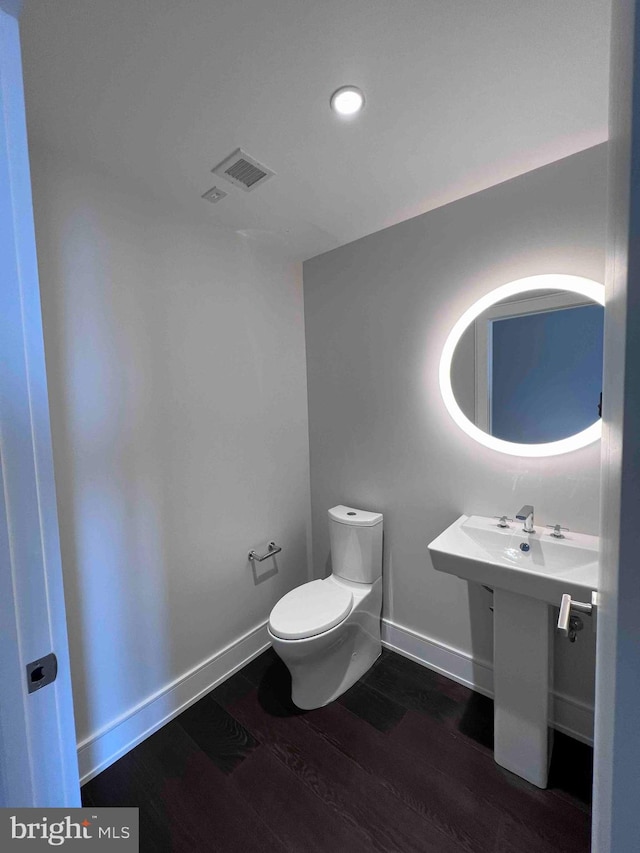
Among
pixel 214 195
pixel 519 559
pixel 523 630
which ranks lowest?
pixel 523 630

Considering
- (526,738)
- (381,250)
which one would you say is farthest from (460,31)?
(526,738)

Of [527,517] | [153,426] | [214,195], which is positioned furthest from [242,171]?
[527,517]

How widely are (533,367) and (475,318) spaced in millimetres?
339

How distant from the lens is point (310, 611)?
1658 mm

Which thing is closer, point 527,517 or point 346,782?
point 346,782

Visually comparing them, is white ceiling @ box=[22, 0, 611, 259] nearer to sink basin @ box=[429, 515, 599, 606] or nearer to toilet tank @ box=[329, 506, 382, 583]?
sink basin @ box=[429, 515, 599, 606]

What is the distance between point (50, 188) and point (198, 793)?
2249 mm

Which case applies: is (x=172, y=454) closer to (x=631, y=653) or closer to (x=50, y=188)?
(x=50, y=188)

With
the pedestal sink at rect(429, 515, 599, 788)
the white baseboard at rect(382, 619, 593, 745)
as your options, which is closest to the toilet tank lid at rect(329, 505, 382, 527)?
the pedestal sink at rect(429, 515, 599, 788)

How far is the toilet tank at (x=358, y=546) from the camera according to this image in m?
1.90

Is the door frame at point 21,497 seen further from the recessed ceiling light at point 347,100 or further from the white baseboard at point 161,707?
the white baseboard at point 161,707

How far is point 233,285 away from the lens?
1.83m

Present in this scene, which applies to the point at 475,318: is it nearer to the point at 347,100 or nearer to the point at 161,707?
the point at 347,100

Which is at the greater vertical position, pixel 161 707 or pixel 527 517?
pixel 527 517
